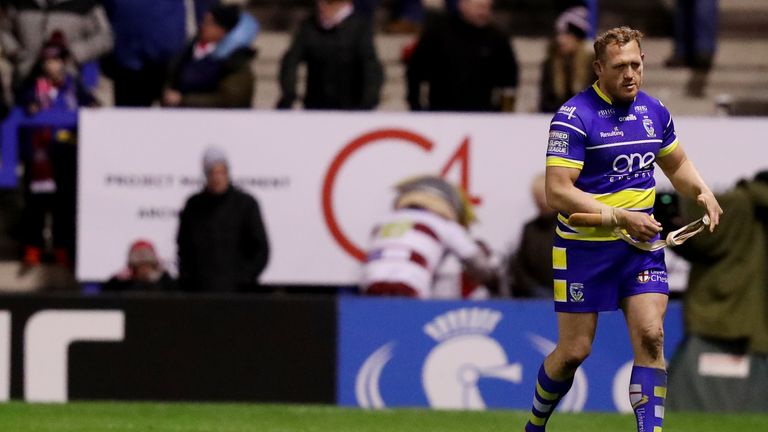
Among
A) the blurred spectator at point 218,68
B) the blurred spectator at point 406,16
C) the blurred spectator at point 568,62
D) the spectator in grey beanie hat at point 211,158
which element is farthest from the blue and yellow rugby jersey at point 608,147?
the blurred spectator at point 406,16

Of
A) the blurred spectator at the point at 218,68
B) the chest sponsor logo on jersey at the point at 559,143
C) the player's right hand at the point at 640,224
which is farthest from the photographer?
the blurred spectator at the point at 218,68

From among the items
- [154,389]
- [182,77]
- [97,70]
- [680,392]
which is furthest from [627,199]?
[97,70]

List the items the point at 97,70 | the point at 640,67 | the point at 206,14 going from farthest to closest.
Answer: the point at 97,70 < the point at 206,14 < the point at 640,67

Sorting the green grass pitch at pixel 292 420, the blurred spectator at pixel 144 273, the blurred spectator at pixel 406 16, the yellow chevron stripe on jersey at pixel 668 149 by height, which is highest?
the blurred spectator at pixel 406 16

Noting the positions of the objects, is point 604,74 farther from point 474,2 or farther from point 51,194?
point 51,194

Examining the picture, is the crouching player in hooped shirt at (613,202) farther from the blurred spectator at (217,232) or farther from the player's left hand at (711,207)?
the blurred spectator at (217,232)

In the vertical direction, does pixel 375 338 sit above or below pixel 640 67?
below

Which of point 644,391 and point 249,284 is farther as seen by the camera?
point 249,284

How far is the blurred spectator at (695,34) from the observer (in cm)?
1562

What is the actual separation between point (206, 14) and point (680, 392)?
15.4 ft

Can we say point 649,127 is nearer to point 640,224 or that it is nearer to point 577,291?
point 640,224

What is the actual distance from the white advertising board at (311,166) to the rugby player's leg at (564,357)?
431 centimetres

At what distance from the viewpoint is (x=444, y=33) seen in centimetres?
1338

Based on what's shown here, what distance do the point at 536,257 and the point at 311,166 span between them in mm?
1811
